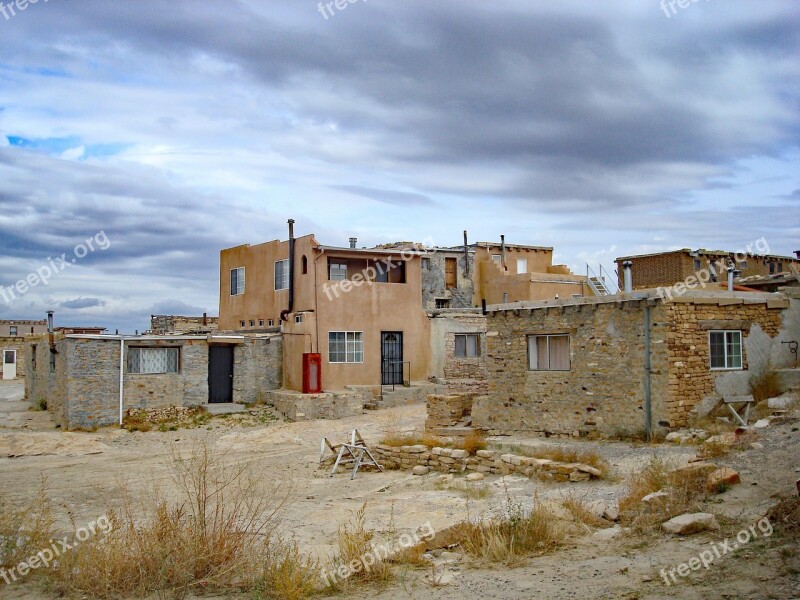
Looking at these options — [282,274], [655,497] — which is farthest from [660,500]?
[282,274]

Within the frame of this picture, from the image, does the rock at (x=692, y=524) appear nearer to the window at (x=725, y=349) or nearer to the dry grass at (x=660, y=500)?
the dry grass at (x=660, y=500)

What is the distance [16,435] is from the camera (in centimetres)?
2245

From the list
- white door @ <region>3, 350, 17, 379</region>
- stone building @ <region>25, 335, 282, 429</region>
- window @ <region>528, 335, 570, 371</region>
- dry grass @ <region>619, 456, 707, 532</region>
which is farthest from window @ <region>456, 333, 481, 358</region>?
white door @ <region>3, 350, 17, 379</region>

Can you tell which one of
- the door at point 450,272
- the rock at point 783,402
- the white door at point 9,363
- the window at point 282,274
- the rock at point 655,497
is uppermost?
the door at point 450,272

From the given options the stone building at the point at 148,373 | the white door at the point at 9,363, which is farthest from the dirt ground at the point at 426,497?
the white door at the point at 9,363

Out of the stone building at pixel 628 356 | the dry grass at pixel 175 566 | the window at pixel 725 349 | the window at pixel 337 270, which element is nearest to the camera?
the dry grass at pixel 175 566

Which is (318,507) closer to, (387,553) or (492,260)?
(387,553)

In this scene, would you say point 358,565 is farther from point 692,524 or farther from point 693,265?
point 693,265

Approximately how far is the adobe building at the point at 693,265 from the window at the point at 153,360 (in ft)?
66.0

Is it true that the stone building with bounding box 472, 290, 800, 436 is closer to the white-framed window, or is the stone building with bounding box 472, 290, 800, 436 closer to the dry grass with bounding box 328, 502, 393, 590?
the dry grass with bounding box 328, 502, 393, 590

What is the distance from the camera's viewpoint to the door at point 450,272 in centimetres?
4091

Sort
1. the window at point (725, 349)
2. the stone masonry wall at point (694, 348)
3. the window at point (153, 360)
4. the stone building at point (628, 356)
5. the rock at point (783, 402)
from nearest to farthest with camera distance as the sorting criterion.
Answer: the rock at point (783, 402) → the stone masonry wall at point (694, 348) → the stone building at point (628, 356) → the window at point (725, 349) → the window at point (153, 360)

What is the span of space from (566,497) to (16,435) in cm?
1791

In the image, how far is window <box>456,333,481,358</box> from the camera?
32.1 m
